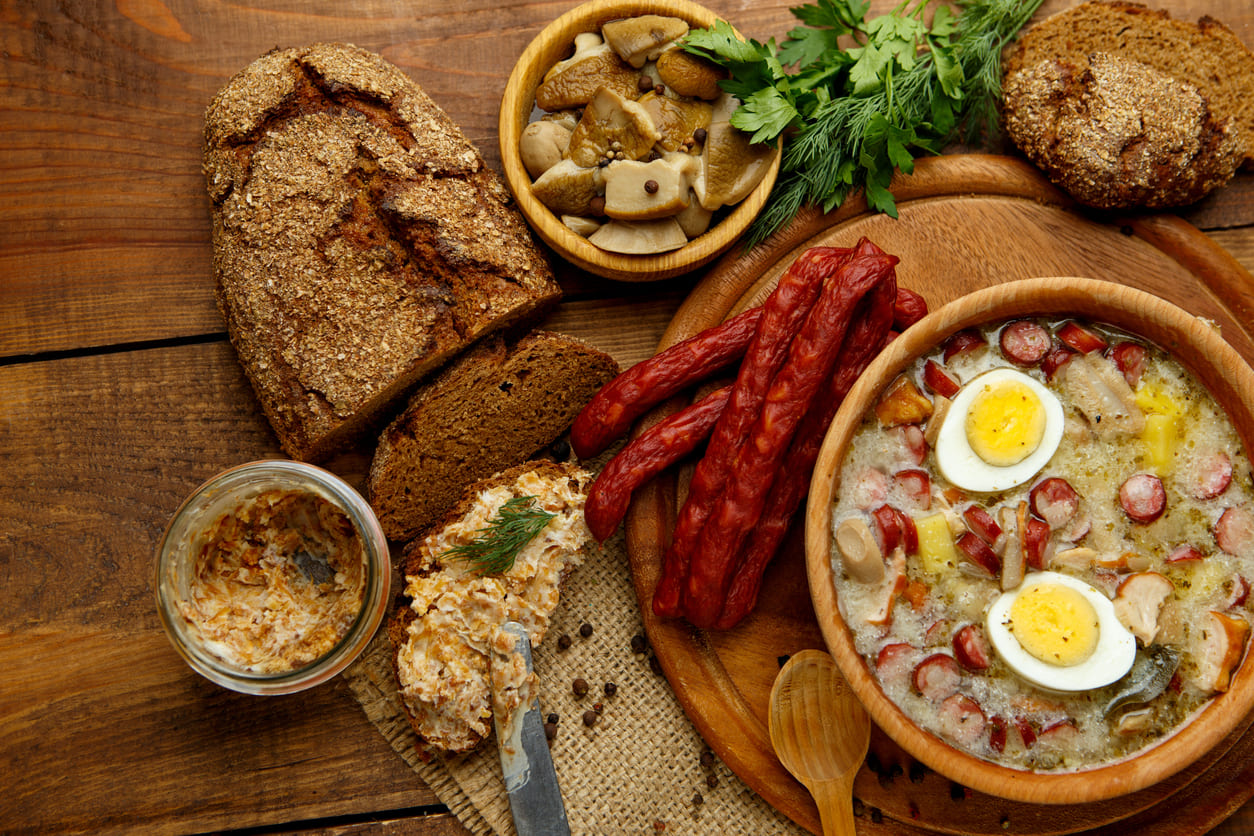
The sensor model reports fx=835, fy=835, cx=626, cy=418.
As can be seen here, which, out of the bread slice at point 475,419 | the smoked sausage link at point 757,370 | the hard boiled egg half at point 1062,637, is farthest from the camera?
the bread slice at point 475,419

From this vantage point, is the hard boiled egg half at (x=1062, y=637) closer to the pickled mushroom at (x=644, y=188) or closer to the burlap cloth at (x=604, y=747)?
the burlap cloth at (x=604, y=747)

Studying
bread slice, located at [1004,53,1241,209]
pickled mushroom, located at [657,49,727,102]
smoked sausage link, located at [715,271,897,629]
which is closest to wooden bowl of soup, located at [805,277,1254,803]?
smoked sausage link, located at [715,271,897,629]

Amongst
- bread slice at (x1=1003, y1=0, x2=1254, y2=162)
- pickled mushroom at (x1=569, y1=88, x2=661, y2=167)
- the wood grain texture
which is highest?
bread slice at (x1=1003, y1=0, x2=1254, y2=162)

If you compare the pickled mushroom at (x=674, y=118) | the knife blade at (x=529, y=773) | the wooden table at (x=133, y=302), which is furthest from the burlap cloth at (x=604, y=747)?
the pickled mushroom at (x=674, y=118)

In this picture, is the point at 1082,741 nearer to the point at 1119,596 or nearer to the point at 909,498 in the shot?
the point at 1119,596

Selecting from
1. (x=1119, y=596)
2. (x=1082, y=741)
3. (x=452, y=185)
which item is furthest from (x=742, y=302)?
(x=1082, y=741)

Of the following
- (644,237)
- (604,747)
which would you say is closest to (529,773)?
(604,747)

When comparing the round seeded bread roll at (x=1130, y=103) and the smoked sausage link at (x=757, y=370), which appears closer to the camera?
the smoked sausage link at (x=757, y=370)

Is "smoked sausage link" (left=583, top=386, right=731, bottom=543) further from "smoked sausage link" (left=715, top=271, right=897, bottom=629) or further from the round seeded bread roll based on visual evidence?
the round seeded bread roll
